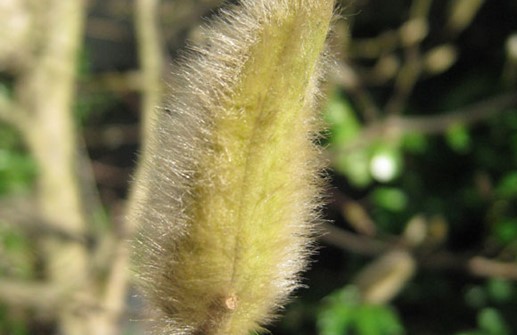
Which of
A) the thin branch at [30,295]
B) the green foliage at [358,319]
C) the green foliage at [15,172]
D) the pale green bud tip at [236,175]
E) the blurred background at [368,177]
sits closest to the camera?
the pale green bud tip at [236,175]

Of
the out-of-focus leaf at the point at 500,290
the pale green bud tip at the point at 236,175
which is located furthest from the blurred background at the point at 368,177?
the pale green bud tip at the point at 236,175

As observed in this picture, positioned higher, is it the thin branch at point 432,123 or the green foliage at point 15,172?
the thin branch at point 432,123

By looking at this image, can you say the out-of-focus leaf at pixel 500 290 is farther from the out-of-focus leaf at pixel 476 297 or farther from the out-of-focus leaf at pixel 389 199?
the out-of-focus leaf at pixel 389 199

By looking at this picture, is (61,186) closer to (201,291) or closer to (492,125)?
(492,125)

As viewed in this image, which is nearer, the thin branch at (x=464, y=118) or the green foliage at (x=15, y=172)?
the thin branch at (x=464, y=118)

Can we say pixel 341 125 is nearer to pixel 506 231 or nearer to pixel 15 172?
pixel 506 231
